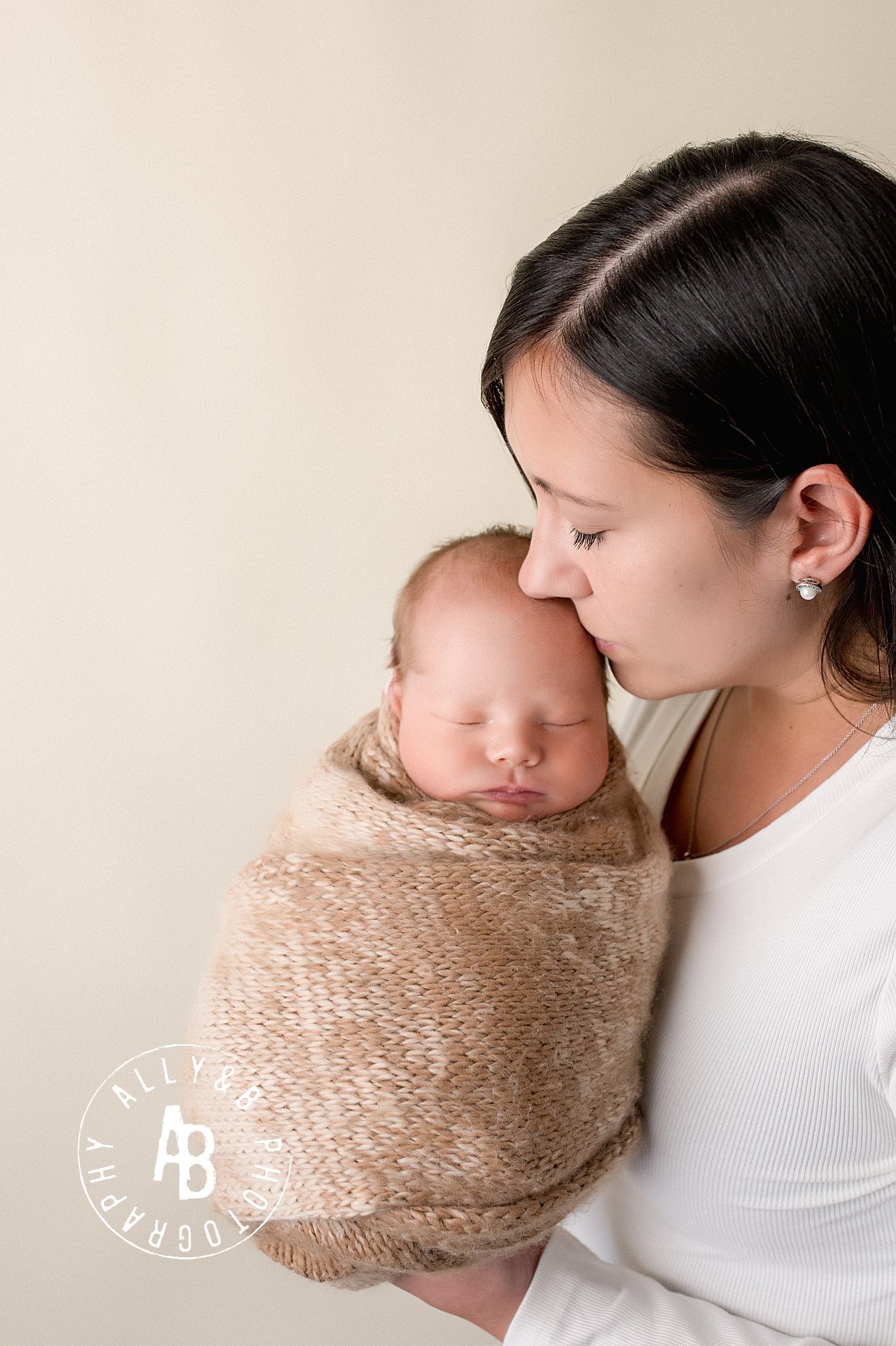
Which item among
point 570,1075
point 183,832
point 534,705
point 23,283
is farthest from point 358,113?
point 570,1075

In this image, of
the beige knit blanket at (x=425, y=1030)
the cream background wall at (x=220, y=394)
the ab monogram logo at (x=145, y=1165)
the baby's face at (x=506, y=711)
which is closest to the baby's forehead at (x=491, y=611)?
the baby's face at (x=506, y=711)

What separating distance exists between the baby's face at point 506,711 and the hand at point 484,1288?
17.2 inches

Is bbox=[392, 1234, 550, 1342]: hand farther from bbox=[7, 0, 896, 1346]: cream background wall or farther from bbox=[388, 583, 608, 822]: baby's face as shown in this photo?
bbox=[7, 0, 896, 1346]: cream background wall

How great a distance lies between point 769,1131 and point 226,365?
1174mm

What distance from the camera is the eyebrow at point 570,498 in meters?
0.91

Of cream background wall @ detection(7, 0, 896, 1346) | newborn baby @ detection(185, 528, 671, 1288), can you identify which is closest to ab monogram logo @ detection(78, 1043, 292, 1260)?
cream background wall @ detection(7, 0, 896, 1346)

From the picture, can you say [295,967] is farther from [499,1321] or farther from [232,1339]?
[232,1339]

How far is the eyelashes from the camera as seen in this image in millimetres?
950

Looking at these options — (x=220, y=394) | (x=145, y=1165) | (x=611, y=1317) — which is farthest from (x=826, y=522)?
(x=145, y=1165)

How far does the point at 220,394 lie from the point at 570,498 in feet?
2.36

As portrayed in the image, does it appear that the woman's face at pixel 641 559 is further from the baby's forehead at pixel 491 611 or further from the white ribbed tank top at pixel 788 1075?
the white ribbed tank top at pixel 788 1075

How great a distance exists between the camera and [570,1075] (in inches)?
35.8

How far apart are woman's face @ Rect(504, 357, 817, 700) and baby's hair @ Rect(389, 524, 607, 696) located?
0.06m

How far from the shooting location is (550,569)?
1006 mm
